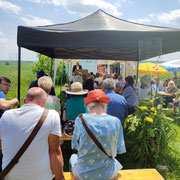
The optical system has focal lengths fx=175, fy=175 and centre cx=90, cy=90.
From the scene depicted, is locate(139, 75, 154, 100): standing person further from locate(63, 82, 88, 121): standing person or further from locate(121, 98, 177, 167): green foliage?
locate(63, 82, 88, 121): standing person

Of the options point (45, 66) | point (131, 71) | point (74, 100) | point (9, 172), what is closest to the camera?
point (9, 172)

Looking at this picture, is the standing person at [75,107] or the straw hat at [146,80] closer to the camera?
the standing person at [75,107]

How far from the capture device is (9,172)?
1.43 meters

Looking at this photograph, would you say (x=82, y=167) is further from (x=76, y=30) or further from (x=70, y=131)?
(x=76, y=30)

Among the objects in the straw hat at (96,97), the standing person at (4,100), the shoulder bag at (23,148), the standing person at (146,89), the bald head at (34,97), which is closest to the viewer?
the shoulder bag at (23,148)

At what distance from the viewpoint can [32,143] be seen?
54.9 inches

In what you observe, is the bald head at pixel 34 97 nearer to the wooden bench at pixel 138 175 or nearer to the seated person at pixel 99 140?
the seated person at pixel 99 140

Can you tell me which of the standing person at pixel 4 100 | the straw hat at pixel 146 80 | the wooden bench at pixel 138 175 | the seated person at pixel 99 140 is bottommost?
the wooden bench at pixel 138 175

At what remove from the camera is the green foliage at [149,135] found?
2.86 metres

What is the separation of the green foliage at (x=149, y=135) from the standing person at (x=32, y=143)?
1.67m

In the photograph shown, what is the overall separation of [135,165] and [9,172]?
220 cm

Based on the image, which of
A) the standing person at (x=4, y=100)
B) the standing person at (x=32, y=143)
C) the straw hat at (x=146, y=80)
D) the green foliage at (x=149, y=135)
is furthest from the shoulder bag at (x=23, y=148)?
the straw hat at (x=146, y=80)

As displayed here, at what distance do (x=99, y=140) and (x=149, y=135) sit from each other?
61.5 inches

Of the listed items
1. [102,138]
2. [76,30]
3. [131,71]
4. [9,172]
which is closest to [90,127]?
[102,138]
